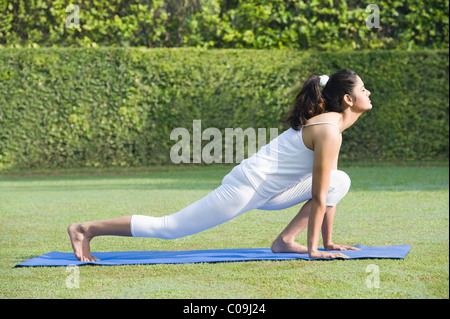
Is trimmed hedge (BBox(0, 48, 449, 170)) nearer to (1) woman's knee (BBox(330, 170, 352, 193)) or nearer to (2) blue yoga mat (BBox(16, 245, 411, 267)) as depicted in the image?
(2) blue yoga mat (BBox(16, 245, 411, 267))

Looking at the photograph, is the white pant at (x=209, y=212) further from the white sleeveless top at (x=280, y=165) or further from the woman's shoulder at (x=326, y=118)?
the woman's shoulder at (x=326, y=118)

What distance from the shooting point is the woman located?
4.69 metres

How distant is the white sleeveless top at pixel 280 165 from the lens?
481 cm

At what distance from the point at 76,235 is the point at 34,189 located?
6.42 meters

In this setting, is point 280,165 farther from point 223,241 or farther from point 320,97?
point 223,241

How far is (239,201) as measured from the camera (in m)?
4.80

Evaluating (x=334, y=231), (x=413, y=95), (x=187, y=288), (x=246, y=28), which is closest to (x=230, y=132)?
(x=246, y=28)

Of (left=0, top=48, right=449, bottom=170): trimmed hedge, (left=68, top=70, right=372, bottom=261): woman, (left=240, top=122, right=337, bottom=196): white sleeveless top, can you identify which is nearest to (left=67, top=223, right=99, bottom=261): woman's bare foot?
(left=68, top=70, right=372, bottom=261): woman

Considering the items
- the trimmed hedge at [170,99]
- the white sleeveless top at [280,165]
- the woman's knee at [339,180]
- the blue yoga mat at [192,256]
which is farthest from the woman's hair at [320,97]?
the trimmed hedge at [170,99]

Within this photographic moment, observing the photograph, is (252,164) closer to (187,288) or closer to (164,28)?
(187,288)

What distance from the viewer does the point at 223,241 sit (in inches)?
236

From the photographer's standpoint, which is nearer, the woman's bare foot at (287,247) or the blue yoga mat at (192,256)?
the blue yoga mat at (192,256)

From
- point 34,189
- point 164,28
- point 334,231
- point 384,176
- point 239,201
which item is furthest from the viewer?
point 164,28

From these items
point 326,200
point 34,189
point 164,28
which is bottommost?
point 34,189
